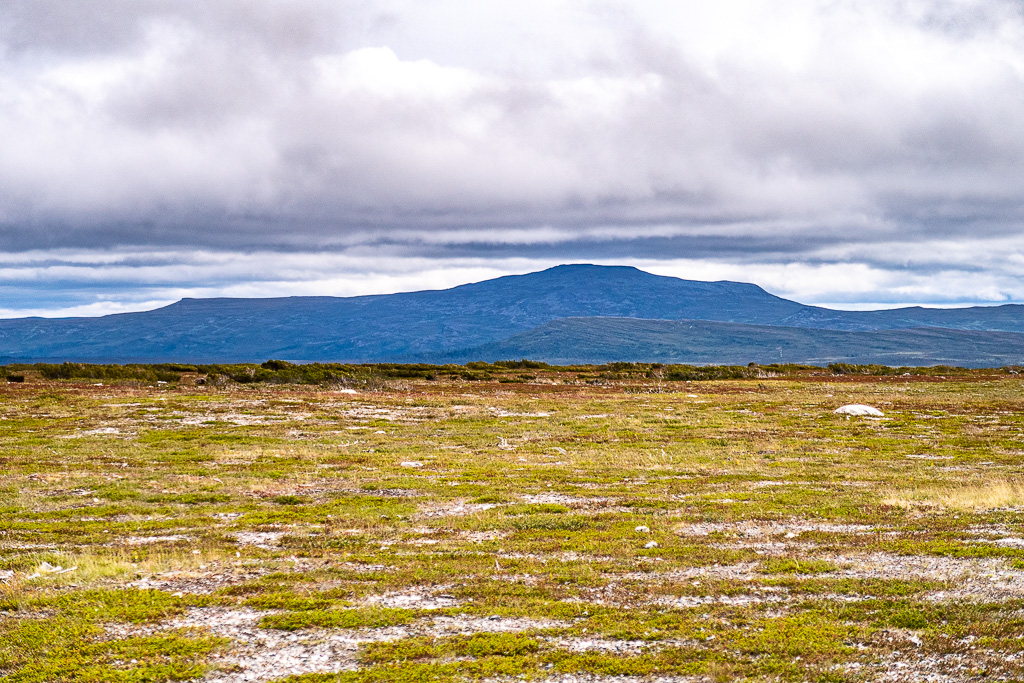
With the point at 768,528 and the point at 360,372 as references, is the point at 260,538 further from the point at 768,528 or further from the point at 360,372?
the point at 360,372

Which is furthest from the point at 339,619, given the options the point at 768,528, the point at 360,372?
the point at 360,372

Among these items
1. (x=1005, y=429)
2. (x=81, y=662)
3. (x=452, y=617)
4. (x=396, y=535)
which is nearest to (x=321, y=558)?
(x=396, y=535)

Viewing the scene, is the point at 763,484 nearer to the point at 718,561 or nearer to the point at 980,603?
the point at 718,561

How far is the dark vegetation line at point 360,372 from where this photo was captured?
276 feet

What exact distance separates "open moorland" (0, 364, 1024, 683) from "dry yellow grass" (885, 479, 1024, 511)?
0.14 metres

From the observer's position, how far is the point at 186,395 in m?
63.3

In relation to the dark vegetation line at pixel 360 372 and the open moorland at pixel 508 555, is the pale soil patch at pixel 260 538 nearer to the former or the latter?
the open moorland at pixel 508 555

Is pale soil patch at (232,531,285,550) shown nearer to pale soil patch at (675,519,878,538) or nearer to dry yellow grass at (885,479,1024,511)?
pale soil patch at (675,519,878,538)

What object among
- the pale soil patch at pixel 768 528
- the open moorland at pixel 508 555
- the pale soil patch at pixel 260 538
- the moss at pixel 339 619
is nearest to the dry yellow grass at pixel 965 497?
the open moorland at pixel 508 555

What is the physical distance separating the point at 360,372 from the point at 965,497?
82169 millimetres

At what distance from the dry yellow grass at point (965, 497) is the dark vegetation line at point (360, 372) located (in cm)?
6294

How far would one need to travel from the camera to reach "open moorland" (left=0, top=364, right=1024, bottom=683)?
11.9 m

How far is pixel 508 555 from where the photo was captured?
1812 centimetres

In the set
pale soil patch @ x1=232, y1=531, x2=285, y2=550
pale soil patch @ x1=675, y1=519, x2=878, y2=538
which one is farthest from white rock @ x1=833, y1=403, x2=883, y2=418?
pale soil patch @ x1=232, y1=531, x2=285, y2=550
